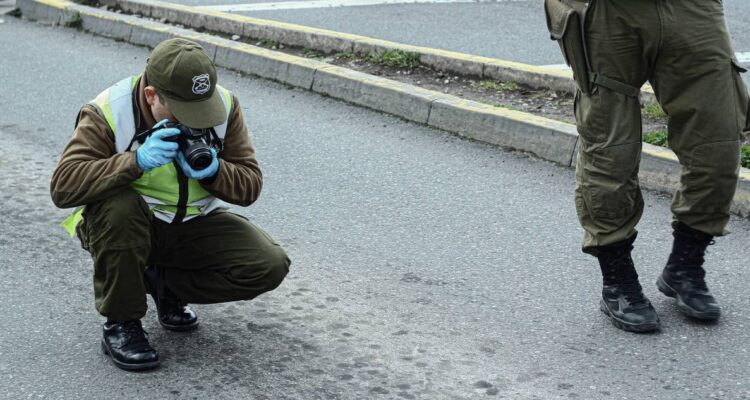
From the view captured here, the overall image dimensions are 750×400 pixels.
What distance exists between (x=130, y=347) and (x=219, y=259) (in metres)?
0.39

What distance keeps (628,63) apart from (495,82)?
10.8ft

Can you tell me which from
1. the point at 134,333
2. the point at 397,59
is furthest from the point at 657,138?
the point at 134,333

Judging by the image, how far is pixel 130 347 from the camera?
11.4 ft

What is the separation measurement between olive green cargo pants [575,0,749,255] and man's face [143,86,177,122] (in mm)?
1395

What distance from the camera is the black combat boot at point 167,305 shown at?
370 cm

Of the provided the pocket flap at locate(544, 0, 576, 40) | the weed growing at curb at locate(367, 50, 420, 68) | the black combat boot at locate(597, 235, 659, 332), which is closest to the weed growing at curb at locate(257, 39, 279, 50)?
the weed growing at curb at locate(367, 50, 420, 68)

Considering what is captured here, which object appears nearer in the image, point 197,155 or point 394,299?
point 197,155

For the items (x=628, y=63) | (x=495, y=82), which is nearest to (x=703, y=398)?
(x=628, y=63)

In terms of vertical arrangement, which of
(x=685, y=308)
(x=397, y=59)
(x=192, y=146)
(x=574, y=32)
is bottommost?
(x=685, y=308)

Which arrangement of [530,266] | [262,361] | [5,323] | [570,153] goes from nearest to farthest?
[262,361] < [5,323] < [530,266] < [570,153]

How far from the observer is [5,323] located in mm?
3850

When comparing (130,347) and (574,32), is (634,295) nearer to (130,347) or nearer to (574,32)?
(574,32)

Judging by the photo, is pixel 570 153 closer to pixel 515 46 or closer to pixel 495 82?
pixel 495 82

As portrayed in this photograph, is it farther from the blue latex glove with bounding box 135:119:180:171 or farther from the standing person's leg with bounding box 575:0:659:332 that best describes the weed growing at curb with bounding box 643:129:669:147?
the blue latex glove with bounding box 135:119:180:171
